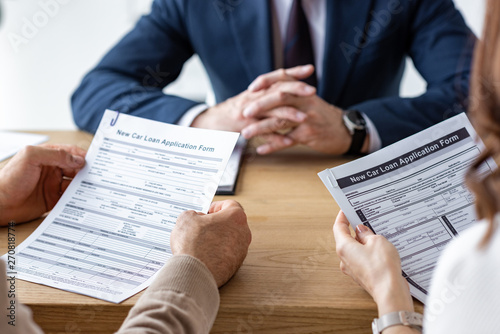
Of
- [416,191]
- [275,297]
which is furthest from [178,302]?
[416,191]

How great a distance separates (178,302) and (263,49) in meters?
1.01

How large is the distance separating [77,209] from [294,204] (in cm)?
35

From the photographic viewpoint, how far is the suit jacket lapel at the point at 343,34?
1.44 meters

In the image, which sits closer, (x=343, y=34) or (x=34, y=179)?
(x=34, y=179)

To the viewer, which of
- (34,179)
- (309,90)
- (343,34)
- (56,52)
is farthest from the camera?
(56,52)

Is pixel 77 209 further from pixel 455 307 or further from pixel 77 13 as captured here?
pixel 77 13

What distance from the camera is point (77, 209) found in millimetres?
813

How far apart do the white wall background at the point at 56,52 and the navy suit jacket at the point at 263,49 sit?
1457mm

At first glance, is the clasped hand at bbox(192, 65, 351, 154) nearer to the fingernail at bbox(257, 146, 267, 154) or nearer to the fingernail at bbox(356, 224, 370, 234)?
the fingernail at bbox(257, 146, 267, 154)

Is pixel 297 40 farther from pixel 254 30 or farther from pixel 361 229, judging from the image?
pixel 361 229

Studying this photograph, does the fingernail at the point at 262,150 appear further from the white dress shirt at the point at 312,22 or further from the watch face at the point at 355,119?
the white dress shirt at the point at 312,22

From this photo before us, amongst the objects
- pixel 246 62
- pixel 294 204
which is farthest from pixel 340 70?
pixel 294 204

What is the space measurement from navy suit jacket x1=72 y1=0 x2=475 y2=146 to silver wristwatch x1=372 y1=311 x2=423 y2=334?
807mm

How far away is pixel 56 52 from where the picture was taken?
3051 mm
